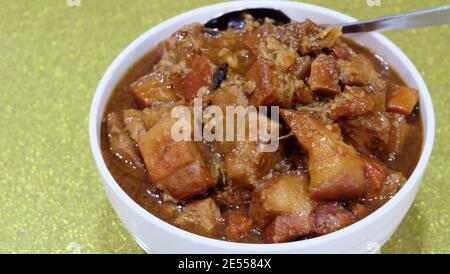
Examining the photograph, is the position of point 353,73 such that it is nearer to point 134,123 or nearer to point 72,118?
point 134,123

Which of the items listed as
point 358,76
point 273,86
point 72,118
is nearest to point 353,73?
point 358,76

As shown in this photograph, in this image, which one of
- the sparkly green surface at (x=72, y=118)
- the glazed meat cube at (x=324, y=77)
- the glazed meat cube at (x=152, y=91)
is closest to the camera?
the glazed meat cube at (x=324, y=77)

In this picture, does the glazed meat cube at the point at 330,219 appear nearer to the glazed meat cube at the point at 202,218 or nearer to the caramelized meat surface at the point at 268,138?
the caramelized meat surface at the point at 268,138

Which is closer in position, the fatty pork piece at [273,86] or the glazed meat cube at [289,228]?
the glazed meat cube at [289,228]

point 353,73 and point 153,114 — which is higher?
point 353,73

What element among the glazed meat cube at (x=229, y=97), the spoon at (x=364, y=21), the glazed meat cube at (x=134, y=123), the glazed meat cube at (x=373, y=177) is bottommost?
the glazed meat cube at (x=373, y=177)

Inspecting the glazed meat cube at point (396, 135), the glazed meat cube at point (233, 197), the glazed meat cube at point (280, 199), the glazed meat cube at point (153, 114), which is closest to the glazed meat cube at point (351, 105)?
the glazed meat cube at point (396, 135)

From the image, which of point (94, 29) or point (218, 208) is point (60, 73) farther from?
point (218, 208)
